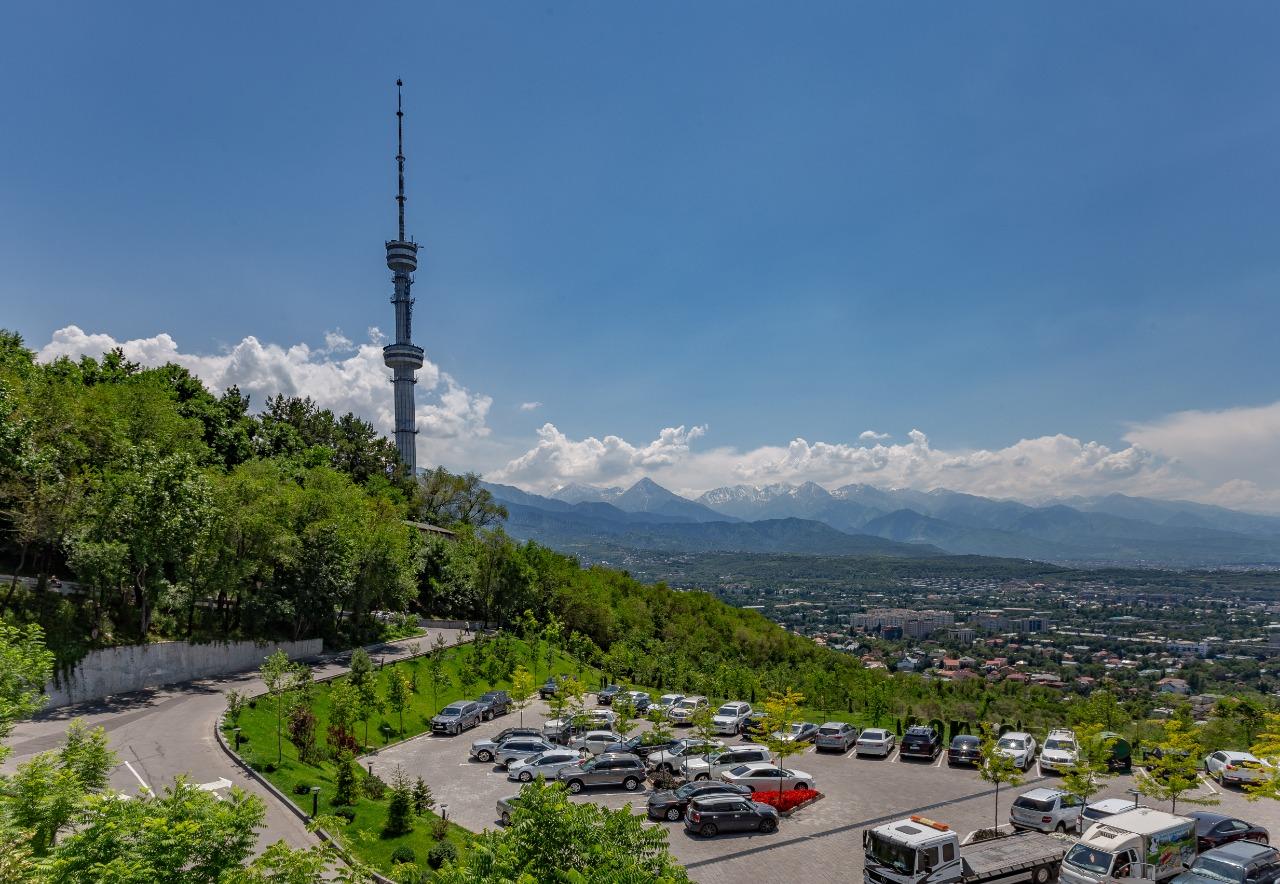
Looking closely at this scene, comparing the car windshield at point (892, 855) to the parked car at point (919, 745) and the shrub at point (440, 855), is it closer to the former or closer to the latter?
the shrub at point (440, 855)

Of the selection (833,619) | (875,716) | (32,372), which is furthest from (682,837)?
(833,619)

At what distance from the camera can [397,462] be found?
92250 millimetres

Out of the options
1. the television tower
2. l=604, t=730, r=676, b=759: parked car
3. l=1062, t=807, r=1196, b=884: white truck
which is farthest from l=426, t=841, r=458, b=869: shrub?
the television tower

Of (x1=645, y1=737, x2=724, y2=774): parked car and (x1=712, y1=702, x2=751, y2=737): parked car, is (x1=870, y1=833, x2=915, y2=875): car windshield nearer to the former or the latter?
(x1=645, y1=737, x2=724, y2=774): parked car

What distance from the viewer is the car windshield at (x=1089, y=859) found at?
57.2 ft

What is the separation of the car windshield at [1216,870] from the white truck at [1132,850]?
55 centimetres

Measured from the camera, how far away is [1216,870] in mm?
18234

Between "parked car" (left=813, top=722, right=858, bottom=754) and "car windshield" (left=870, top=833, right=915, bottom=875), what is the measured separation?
15930 millimetres

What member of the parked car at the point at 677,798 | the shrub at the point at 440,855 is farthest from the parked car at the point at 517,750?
the shrub at the point at 440,855

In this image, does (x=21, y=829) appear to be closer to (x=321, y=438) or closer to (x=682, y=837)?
(x=682, y=837)

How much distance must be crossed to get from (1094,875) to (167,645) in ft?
130

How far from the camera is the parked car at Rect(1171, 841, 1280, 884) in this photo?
1773 centimetres

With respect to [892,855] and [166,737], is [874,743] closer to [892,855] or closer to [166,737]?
[892,855]

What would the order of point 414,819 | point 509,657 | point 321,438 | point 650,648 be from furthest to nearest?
point 321,438, point 650,648, point 509,657, point 414,819
